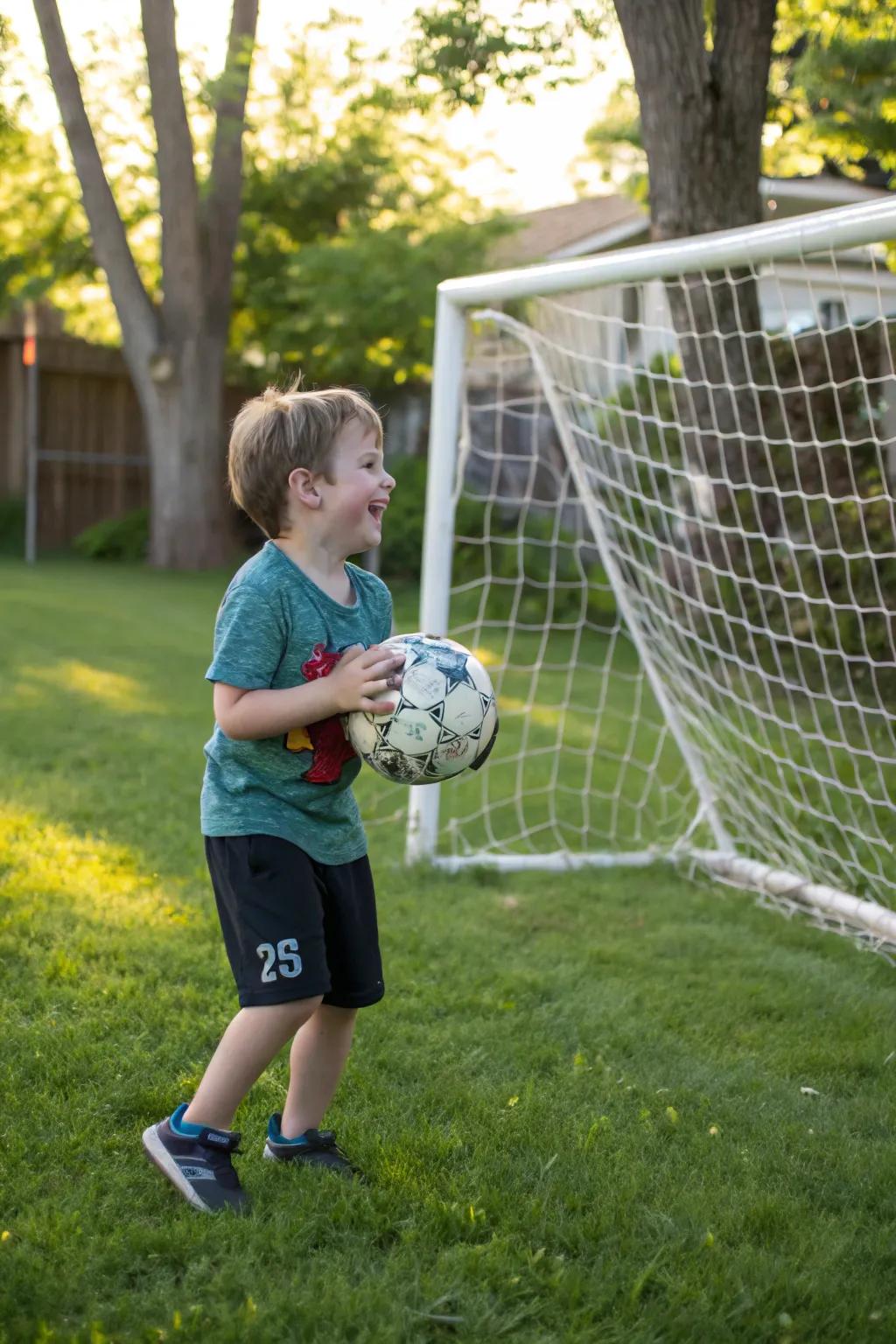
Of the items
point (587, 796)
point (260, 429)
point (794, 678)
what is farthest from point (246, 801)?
point (794, 678)

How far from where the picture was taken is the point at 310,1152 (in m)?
2.67

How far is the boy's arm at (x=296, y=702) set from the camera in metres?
2.43

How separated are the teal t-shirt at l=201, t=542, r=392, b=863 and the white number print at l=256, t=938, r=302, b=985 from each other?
0.62 feet

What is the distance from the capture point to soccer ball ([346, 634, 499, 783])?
2.57m

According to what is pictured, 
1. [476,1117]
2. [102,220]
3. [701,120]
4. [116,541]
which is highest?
[102,220]

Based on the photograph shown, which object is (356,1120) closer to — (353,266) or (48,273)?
(353,266)

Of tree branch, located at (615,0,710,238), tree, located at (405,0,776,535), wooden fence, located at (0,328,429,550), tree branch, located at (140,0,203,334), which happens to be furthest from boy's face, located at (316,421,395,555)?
wooden fence, located at (0,328,429,550)

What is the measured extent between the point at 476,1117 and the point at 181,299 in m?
13.2

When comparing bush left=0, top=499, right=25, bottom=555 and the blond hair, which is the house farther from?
the blond hair

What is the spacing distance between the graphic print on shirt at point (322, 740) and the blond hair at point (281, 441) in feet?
0.97

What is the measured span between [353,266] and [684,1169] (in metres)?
14.8

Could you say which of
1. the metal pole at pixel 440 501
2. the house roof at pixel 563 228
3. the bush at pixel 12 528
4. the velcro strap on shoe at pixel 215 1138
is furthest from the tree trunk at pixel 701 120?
the bush at pixel 12 528

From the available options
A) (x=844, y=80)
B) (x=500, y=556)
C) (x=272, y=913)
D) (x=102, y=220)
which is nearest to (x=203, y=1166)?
(x=272, y=913)

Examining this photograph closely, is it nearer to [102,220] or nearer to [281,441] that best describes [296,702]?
[281,441]
